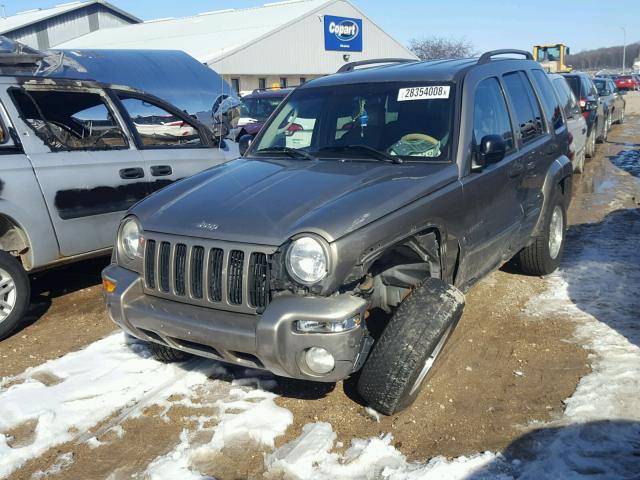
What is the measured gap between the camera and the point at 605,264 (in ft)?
20.0

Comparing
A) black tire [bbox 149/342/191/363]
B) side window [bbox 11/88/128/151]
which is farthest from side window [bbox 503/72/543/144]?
side window [bbox 11/88/128/151]

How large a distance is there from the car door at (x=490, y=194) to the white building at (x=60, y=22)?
44525 millimetres

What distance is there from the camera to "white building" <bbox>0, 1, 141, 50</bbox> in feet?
144

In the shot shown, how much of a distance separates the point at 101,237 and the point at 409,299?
10.4ft

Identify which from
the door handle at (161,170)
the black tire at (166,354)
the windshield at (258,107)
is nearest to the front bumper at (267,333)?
the black tire at (166,354)

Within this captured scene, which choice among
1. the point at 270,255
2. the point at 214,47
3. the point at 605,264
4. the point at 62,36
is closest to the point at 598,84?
the point at 605,264

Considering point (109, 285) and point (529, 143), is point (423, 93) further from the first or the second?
point (109, 285)

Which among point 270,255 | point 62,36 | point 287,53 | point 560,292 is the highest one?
point 62,36

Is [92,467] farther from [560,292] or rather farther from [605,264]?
[605,264]

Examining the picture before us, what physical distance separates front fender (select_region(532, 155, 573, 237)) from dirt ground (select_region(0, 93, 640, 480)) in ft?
2.18

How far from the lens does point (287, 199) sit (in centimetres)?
363

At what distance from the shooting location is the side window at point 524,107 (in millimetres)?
5098

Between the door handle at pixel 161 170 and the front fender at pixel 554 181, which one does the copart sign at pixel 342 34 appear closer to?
the door handle at pixel 161 170

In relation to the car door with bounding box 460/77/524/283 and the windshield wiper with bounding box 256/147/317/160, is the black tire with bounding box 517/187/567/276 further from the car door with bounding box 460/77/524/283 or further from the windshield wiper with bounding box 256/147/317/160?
the windshield wiper with bounding box 256/147/317/160
